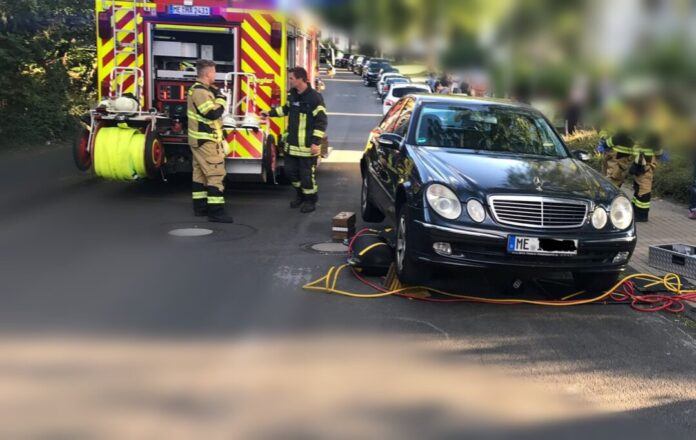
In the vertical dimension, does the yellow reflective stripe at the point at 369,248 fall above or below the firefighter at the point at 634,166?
below

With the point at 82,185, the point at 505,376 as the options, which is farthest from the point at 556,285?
the point at 82,185

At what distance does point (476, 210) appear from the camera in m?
4.96

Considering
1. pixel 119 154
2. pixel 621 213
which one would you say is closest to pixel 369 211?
pixel 119 154

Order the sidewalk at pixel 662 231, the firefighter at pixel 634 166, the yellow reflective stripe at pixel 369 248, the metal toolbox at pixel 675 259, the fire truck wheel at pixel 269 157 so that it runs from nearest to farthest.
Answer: the yellow reflective stripe at pixel 369 248
the metal toolbox at pixel 675 259
the sidewalk at pixel 662 231
the firefighter at pixel 634 166
the fire truck wheel at pixel 269 157

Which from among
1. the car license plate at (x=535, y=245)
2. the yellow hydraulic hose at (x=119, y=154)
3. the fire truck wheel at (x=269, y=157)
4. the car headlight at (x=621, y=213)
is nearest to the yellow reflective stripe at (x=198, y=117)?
the yellow hydraulic hose at (x=119, y=154)

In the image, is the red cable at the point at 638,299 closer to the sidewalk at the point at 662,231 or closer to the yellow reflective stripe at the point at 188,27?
the sidewalk at the point at 662,231

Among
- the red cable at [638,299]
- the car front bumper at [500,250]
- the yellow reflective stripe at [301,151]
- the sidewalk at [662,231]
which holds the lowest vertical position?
the red cable at [638,299]

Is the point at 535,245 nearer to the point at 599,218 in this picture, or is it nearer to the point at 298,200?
the point at 599,218

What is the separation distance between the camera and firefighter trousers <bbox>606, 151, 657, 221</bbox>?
8328 mm

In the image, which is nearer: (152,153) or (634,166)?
(152,153)

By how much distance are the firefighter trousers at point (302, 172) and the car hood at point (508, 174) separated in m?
2.68

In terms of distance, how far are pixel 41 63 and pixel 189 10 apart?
259 inches

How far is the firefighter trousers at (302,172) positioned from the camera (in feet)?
27.7

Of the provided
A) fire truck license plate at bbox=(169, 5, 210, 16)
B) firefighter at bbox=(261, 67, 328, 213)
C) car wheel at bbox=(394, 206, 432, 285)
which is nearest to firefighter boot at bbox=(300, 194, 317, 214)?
firefighter at bbox=(261, 67, 328, 213)
